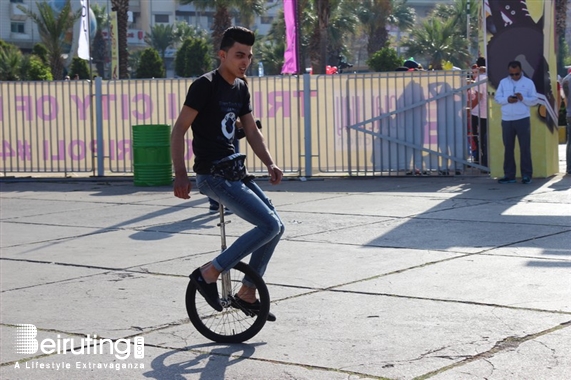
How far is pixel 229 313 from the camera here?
6105mm

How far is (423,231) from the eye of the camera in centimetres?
1015

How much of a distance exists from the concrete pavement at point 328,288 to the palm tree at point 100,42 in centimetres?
7293

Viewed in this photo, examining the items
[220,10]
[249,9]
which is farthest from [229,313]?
[249,9]

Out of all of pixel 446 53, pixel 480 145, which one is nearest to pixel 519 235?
pixel 480 145

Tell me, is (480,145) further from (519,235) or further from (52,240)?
(52,240)

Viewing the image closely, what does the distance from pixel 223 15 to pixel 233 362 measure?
48901 millimetres

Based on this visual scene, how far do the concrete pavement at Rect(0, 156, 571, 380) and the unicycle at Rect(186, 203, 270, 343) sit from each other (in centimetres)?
10

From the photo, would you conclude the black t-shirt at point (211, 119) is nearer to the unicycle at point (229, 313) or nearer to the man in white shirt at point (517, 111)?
the unicycle at point (229, 313)

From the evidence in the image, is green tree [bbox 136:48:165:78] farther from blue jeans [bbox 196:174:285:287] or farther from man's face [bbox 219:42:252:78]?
blue jeans [bbox 196:174:285:287]

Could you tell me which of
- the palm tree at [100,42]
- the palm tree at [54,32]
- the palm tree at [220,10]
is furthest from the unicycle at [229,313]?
the palm tree at [100,42]

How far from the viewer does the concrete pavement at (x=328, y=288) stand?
5.40 metres

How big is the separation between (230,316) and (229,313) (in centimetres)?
2

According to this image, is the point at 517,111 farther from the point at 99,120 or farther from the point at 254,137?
the point at 254,137

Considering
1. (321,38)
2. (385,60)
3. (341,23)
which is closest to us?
(385,60)
